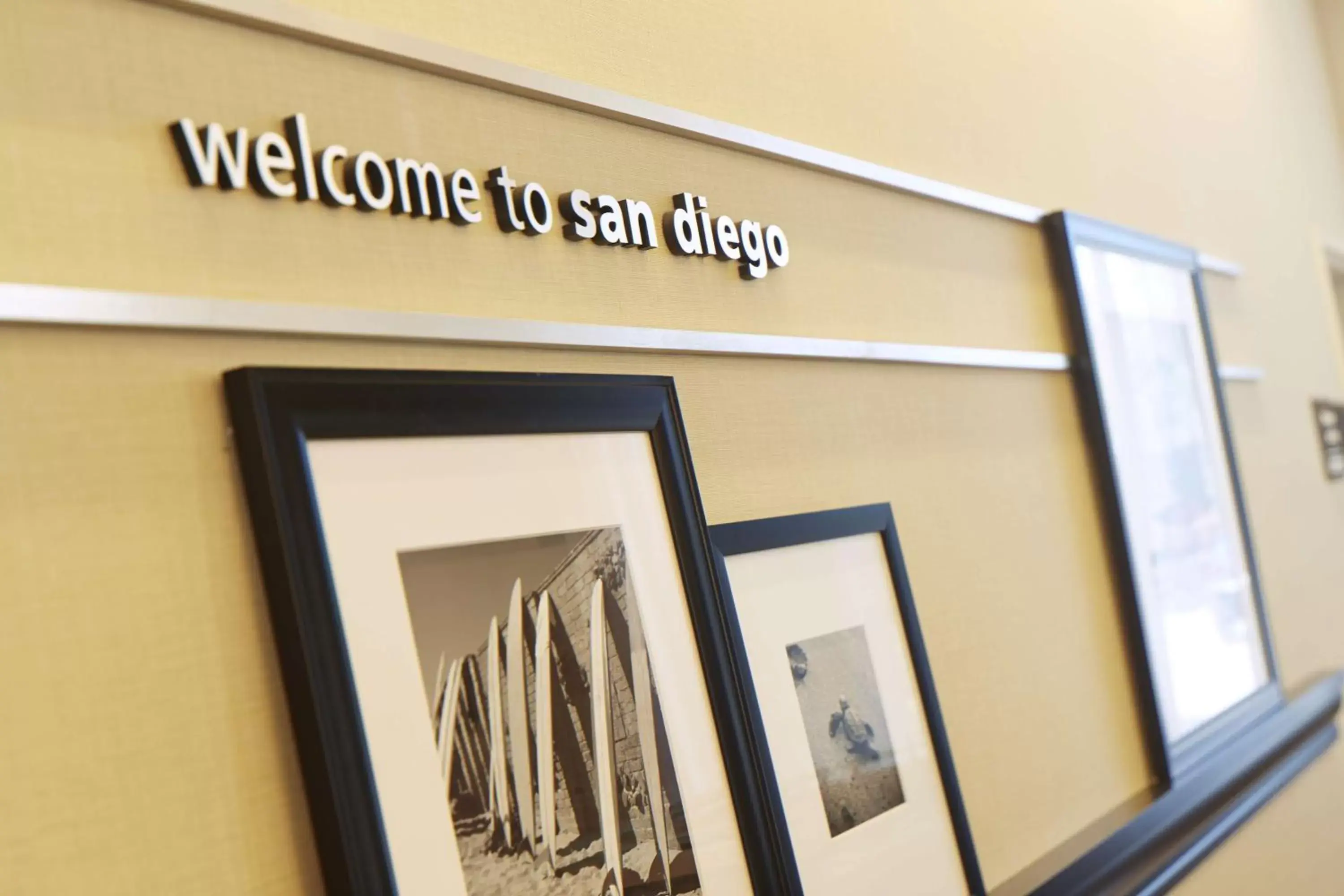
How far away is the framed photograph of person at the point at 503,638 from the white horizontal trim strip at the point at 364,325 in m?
0.05

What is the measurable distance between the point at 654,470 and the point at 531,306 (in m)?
0.23

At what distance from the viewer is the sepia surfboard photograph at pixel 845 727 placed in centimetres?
153

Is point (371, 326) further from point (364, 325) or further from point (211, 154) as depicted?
point (211, 154)

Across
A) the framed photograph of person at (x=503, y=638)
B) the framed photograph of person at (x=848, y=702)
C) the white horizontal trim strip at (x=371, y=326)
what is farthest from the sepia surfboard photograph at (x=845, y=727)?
the white horizontal trim strip at (x=371, y=326)

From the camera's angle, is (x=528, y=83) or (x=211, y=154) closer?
(x=211, y=154)

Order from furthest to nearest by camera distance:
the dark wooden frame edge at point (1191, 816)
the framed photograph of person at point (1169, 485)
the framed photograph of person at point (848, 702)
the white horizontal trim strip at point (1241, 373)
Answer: the white horizontal trim strip at point (1241, 373) → the framed photograph of person at point (1169, 485) → the dark wooden frame edge at point (1191, 816) → the framed photograph of person at point (848, 702)

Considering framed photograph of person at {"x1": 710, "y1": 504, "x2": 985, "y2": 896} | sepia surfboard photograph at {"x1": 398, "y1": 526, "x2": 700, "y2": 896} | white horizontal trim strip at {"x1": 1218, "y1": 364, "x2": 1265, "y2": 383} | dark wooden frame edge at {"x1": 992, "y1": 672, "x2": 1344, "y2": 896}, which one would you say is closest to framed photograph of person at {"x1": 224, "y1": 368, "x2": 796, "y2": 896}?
sepia surfboard photograph at {"x1": 398, "y1": 526, "x2": 700, "y2": 896}

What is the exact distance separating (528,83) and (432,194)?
0.21m

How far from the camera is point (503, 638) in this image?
1.15m

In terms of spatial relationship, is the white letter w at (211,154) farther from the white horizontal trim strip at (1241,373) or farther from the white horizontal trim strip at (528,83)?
the white horizontal trim strip at (1241,373)

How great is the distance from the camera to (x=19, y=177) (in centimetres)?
91

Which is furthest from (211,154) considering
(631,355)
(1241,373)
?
(1241,373)

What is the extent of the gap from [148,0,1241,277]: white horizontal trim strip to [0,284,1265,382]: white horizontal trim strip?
26 centimetres

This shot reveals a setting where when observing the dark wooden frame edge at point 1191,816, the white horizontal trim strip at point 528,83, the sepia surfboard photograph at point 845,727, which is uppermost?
the white horizontal trim strip at point 528,83
